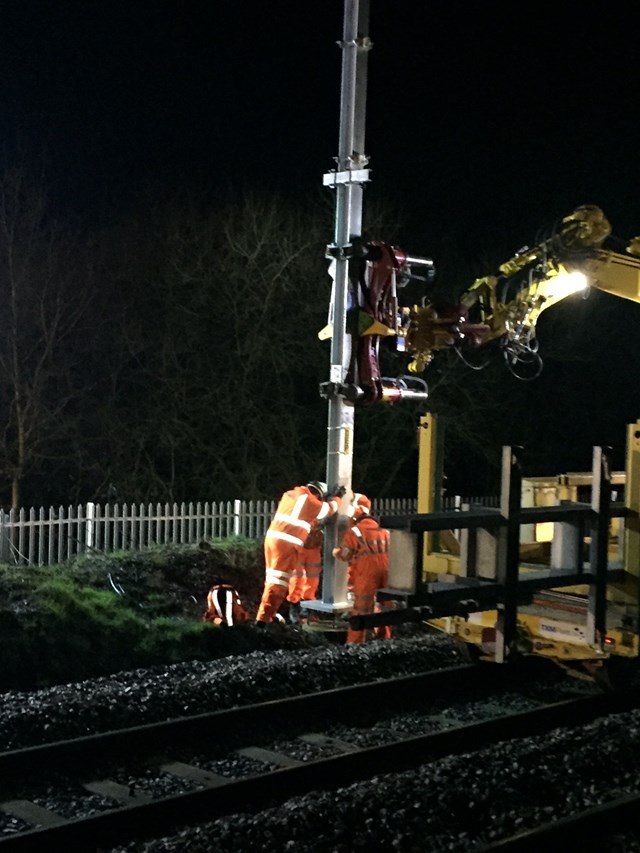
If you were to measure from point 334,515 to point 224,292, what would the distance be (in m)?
9.77

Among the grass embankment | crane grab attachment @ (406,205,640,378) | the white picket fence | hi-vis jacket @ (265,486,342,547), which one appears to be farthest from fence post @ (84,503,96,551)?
crane grab attachment @ (406,205,640,378)

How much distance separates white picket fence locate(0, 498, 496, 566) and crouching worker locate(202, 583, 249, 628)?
2307 millimetres

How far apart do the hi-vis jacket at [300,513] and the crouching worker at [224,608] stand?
1.77 metres

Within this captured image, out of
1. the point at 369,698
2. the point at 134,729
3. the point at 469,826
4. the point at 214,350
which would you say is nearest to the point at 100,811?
the point at 134,729

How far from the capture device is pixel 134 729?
7137 millimetres

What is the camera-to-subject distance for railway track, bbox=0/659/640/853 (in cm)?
578

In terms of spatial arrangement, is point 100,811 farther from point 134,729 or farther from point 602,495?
point 602,495

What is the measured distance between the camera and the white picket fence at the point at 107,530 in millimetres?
14125

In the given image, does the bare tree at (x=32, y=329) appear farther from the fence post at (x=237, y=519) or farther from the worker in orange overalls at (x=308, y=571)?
the worker in orange overalls at (x=308, y=571)

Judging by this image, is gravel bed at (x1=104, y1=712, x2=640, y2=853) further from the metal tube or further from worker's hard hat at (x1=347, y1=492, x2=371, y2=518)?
worker's hard hat at (x1=347, y1=492, x2=371, y2=518)

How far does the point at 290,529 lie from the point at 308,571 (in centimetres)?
83

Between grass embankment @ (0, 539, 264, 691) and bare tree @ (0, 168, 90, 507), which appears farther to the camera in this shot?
bare tree @ (0, 168, 90, 507)

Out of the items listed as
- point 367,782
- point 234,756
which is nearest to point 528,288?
point 234,756

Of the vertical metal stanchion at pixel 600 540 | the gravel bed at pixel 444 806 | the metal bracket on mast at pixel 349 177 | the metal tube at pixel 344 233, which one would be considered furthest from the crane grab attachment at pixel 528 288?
the gravel bed at pixel 444 806
